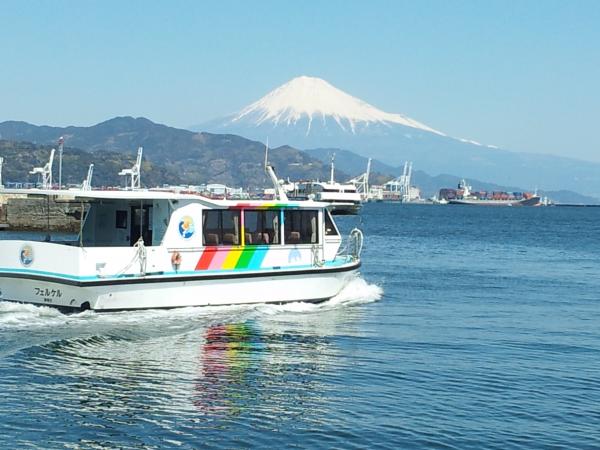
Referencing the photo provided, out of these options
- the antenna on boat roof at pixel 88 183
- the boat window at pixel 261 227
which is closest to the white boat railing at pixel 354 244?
the boat window at pixel 261 227

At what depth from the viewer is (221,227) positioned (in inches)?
882

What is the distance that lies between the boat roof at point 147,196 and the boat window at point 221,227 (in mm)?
210

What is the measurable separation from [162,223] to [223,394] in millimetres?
8146

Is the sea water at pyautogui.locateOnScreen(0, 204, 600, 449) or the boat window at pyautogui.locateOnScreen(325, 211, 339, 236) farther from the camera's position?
the boat window at pyautogui.locateOnScreen(325, 211, 339, 236)

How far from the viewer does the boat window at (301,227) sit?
23.6m

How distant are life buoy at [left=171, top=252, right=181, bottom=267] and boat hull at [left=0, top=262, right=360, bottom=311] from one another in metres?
0.38

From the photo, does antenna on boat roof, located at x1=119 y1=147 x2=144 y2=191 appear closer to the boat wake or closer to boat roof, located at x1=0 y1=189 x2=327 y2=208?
boat roof, located at x1=0 y1=189 x2=327 y2=208

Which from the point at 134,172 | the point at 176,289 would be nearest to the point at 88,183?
the point at 134,172

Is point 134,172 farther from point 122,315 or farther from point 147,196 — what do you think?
point 122,315

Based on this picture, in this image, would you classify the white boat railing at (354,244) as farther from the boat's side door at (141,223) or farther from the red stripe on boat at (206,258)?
the boat's side door at (141,223)

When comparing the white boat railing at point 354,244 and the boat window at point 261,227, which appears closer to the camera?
the boat window at point 261,227

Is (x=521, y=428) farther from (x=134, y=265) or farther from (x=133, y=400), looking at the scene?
(x=134, y=265)

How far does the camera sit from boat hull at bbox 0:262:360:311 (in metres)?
19.9


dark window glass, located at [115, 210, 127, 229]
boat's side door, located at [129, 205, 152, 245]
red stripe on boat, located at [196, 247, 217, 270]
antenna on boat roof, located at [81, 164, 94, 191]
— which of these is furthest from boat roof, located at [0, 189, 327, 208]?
antenna on boat roof, located at [81, 164, 94, 191]
